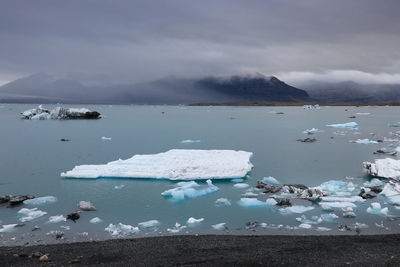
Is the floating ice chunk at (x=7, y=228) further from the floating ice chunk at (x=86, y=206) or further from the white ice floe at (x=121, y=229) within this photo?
the white ice floe at (x=121, y=229)

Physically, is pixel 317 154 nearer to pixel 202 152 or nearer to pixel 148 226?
pixel 202 152

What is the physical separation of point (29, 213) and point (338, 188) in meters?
10.8

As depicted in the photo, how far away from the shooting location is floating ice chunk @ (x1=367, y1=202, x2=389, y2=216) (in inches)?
414

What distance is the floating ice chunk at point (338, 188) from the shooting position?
12.7 meters

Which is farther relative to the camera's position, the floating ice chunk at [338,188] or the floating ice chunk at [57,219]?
the floating ice chunk at [338,188]

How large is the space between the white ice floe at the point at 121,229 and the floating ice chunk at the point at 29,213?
2.51 meters

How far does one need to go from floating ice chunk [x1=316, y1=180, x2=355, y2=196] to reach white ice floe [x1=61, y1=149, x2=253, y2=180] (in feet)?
11.6

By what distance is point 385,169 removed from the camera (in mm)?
15336

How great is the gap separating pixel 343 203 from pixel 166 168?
7.60m

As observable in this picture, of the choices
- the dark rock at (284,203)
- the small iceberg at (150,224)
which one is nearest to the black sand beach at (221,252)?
the small iceberg at (150,224)

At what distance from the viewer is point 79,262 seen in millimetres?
6953

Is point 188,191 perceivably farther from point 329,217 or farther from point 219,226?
point 329,217

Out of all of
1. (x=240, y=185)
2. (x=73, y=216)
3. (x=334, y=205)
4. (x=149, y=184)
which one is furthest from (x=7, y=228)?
(x=334, y=205)

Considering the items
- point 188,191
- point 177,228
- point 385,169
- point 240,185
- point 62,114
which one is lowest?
point 177,228
